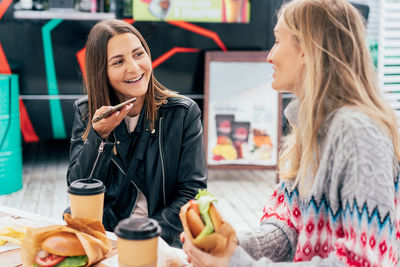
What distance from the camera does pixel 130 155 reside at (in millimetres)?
1807


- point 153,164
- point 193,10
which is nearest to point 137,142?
point 153,164

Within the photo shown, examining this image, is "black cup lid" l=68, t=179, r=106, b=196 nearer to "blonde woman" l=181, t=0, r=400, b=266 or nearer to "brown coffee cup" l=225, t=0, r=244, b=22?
"blonde woman" l=181, t=0, r=400, b=266

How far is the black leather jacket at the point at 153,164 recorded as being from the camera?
1749 mm

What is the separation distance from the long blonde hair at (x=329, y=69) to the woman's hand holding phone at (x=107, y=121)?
660mm

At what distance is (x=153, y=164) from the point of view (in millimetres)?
1827

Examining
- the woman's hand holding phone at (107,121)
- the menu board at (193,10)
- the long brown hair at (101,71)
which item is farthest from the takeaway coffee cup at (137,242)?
the menu board at (193,10)

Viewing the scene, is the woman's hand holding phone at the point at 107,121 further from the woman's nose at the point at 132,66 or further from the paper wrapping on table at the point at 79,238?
the paper wrapping on table at the point at 79,238

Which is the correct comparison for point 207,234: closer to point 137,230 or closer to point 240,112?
point 137,230

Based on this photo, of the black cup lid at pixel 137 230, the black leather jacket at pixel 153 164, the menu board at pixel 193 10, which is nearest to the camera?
the black cup lid at pixel 137 230

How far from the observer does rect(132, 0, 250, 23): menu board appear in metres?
4.16


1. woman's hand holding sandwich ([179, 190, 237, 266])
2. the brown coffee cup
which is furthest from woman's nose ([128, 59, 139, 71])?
the brown coffee cup

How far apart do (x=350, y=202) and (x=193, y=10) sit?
3.46m

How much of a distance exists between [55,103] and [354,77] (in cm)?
352

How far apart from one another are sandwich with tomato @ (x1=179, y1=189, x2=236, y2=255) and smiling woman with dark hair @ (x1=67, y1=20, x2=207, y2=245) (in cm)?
79
